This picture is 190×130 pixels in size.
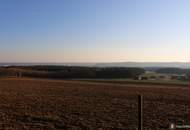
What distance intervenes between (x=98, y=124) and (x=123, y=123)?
98 centimetres

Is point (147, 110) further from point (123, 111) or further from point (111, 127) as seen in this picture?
point (111, 127)

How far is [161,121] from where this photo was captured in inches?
405

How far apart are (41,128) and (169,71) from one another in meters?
77.0

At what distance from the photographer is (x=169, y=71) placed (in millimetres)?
81562

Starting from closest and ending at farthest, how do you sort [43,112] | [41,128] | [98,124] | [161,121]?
[41,128] < [98,124] < [161,121] < [43,112]

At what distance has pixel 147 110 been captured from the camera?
12859 millimetres

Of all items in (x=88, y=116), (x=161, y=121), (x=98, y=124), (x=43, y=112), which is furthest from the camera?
(x=43, y=112)

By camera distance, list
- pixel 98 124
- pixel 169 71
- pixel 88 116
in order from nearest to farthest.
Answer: pixel 98 124
pixel 88 116
pixel 169 71

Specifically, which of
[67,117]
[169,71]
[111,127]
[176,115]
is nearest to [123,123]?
[111,127]

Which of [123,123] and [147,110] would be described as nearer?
[123,123]

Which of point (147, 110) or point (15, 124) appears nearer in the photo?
point (15, 124)

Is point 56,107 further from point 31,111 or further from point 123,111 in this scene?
point 123,111

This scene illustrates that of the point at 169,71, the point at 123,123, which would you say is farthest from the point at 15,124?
the point at 169,71

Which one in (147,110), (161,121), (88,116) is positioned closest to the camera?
(161,121)
